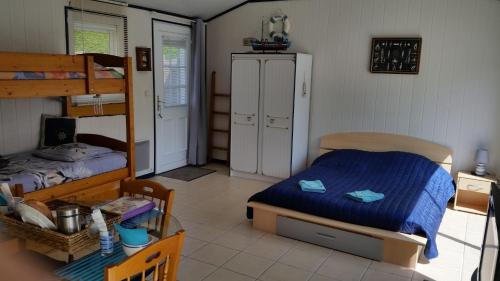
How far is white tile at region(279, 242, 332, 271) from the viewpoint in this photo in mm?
3203

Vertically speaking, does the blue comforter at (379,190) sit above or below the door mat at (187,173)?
above

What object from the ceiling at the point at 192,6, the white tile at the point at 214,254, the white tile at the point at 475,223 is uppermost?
the ceiling at the point at 192,6

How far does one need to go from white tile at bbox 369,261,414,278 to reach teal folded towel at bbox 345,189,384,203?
21.7 inches

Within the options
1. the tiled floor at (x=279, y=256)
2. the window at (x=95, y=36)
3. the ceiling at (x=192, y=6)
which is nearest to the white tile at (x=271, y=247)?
the tiled floor at (x=279, y=256)

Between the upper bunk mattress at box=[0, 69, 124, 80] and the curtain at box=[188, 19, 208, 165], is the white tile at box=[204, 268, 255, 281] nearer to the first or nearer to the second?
the upper bunk mattress at box=[0, 69, 124, 80]

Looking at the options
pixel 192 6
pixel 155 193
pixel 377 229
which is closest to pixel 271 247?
pixel 377 229

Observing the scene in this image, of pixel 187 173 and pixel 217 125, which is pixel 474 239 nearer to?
pixel 187 173

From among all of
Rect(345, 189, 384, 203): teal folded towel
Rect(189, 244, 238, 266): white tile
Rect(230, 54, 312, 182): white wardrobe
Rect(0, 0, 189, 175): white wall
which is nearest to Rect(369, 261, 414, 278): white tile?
Rect(345, 189, 384, 203): teal folded towel

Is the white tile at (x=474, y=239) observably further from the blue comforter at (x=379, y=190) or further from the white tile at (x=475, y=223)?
the blue comforter at (x=379, y=190)

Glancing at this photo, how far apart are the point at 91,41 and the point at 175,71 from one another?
1.46 metres

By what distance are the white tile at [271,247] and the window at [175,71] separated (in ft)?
9.31

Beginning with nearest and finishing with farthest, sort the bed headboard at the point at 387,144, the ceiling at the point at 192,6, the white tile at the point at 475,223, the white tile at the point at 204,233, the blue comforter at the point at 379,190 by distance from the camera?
the blue comforter at the point at 379,190 < the white tile at the point at 204,233 < the white tile at the point at 475,223 < the bed headboard at the point at 387,144 < the ceiling at the point at 192,6

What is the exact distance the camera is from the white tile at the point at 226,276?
2.95 meters

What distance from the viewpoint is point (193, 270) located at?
306 cm
